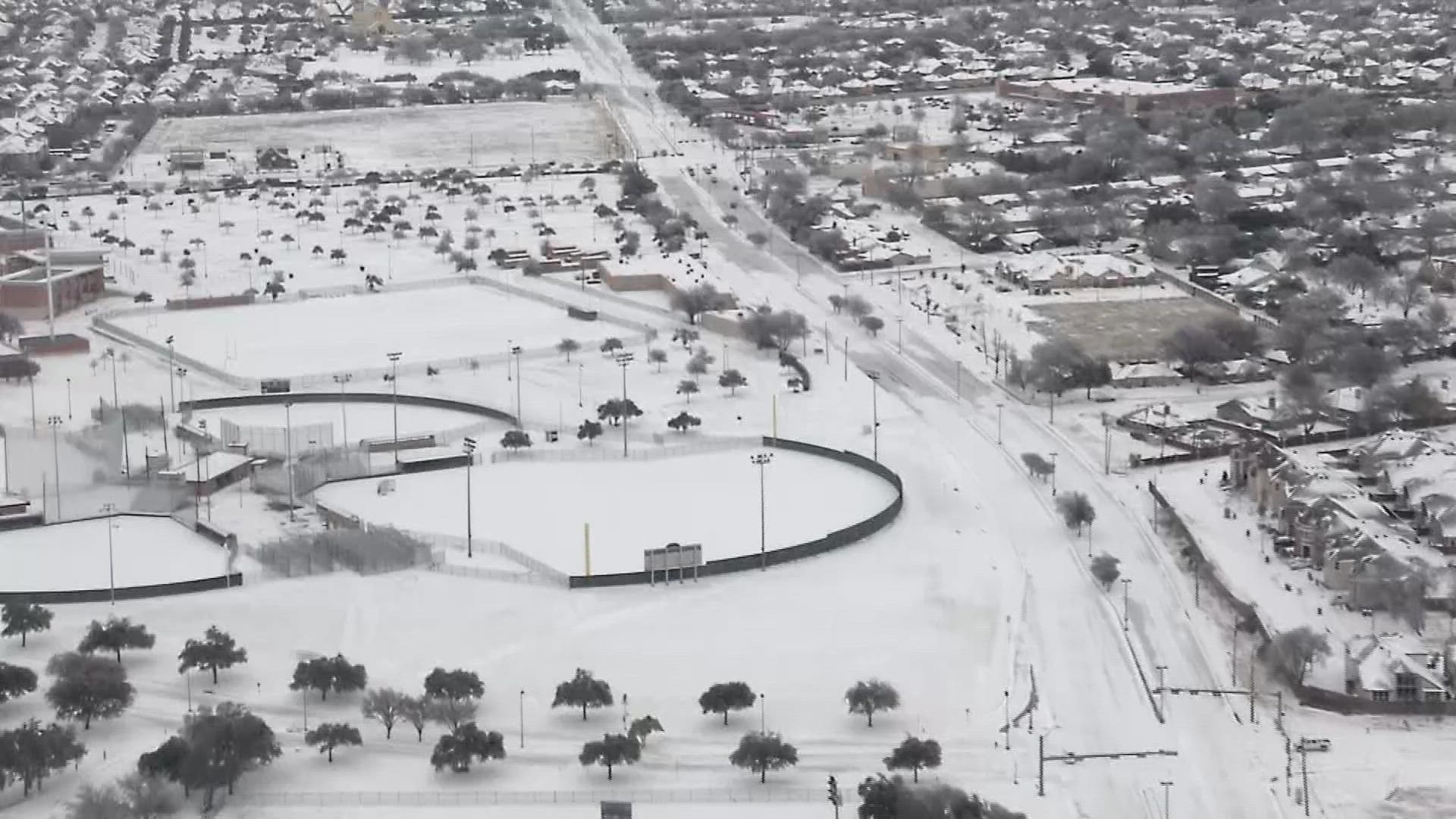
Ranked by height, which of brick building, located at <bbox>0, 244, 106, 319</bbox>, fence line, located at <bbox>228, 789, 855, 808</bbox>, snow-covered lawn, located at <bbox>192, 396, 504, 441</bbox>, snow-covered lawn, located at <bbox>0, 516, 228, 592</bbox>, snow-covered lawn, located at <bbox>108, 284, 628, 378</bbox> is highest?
brick building, located at <bbox>0, 244, 106, 319</bbox>

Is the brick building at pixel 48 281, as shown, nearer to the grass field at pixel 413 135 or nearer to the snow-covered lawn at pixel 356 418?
the snow-covered lawn at pixel 356 418

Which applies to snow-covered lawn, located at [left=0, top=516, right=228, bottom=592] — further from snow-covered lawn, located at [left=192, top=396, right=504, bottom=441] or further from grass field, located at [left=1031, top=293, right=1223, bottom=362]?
grass field, located at [left=1031, top=293, right=1223, bottom=362]

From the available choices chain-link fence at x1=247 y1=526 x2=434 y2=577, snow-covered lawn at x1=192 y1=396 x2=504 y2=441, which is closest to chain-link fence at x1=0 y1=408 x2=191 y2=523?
snow-covered lawn at x1=192 y1=396 x2=504 y2=441

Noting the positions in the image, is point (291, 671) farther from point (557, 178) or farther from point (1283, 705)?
point (557, 178)

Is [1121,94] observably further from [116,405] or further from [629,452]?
[116,405]

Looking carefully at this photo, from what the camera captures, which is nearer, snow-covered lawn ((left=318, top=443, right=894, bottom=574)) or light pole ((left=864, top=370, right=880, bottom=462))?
snow-covered lawn ((left=318, top=443, right=894, bottom=574))

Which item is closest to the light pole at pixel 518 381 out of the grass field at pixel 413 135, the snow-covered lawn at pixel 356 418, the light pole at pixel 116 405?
the snow-covered lawn at pixel 356 418
